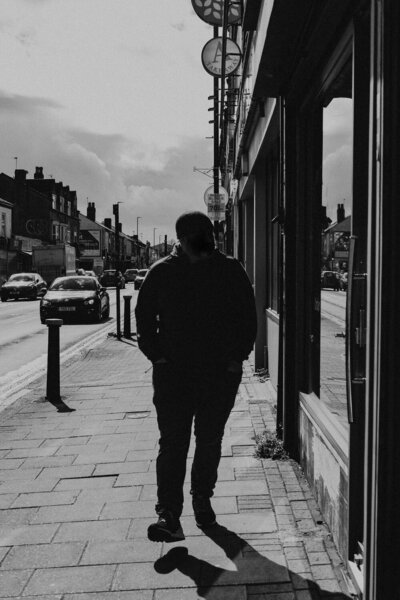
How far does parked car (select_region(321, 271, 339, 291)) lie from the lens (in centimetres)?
381

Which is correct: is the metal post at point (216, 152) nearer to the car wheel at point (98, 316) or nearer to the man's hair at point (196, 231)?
the car wheel at point (98, 316)

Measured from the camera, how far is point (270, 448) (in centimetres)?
527

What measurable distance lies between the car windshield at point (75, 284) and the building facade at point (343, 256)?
50.4ft

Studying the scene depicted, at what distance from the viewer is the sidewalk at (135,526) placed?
315cm

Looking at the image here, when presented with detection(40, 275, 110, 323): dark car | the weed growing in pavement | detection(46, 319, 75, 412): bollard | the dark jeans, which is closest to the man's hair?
the dark jeans

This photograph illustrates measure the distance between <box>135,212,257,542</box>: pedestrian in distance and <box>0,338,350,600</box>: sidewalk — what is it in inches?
12.0

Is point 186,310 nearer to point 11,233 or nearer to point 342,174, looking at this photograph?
point 342,174

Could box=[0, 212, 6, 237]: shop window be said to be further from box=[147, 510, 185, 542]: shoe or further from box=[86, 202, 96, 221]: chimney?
box=[147, 510, 185, 542]: shoe

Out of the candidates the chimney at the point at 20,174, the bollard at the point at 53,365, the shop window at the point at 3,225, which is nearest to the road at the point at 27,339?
the bollard at the point at 53,365

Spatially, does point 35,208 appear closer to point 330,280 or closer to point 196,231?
point 330,280

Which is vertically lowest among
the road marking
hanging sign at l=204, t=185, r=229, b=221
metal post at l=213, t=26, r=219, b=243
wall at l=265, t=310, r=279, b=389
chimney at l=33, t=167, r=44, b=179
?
the road marking

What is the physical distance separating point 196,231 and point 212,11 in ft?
31.3

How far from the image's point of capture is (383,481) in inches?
95.3

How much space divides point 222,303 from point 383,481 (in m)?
1.51
